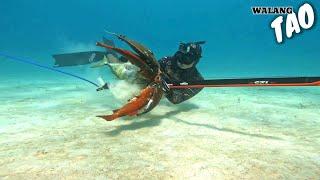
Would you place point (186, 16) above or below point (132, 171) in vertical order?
above

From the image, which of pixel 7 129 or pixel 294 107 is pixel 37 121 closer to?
pixel 7 129

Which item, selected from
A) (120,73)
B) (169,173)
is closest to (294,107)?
(120,73)

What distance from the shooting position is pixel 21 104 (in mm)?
11227

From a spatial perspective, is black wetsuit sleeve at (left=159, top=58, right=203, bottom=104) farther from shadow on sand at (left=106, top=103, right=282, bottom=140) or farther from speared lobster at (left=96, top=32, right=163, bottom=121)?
speared lobster at (left=96, top=32, right=163, bottom=121)

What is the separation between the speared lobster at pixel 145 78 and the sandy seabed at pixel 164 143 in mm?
607

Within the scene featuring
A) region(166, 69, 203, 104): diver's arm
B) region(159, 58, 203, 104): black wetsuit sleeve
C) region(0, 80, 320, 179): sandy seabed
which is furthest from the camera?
region(159, 58, 203, 104): black wetsuit sleeve

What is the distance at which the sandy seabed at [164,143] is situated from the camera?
4.90 meters

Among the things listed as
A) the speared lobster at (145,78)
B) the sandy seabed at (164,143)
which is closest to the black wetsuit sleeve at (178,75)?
the sandy seabed at (164,143)

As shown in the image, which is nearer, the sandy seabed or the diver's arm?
the sandy seabed

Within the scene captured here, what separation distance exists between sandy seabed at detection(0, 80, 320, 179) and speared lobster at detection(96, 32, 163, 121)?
607 millimetres

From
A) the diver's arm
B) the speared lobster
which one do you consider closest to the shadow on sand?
the diver's arm

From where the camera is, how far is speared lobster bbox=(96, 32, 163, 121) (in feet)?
22.5

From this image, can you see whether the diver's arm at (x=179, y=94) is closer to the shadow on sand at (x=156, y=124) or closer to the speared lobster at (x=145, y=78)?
the shadow on sand at (x=156, y=124)

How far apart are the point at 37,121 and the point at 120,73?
2968 mm
